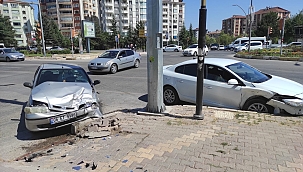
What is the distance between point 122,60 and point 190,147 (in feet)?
39.5

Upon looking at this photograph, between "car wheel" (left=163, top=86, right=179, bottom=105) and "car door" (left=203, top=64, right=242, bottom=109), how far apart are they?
999 millimetres

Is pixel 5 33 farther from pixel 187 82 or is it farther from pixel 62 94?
pixel 187 82

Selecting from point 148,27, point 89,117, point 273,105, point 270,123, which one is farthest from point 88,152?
point 273,105

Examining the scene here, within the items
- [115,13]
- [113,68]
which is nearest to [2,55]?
[113,68]

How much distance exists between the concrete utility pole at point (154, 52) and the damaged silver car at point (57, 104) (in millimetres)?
1388

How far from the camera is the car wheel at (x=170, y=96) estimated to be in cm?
659

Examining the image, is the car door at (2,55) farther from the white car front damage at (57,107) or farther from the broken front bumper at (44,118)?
the broken front bumper at (44,118)

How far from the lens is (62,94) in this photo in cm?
472

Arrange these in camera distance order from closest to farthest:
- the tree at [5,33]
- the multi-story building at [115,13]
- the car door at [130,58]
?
1. the car door at [130,58]
2. the tree at [5,33]
3. the multi-story building at [115,13]

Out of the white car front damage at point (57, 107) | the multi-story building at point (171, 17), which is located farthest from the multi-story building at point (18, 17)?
the white car front damage at point (57, 107)

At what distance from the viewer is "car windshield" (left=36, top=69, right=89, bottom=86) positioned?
228 inches

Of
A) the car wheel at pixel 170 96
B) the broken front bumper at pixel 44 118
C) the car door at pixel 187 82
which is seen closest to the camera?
the broken front bumper at pixel 44 118

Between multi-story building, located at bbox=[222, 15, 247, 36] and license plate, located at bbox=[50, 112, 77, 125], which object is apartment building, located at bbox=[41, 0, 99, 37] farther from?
multi-story building, located at bbox=[222, 15, 247, 36]

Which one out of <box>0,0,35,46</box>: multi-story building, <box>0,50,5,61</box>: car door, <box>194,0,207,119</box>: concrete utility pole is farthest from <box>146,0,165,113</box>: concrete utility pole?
<box>0,0,35,46</box>: multi-story building
